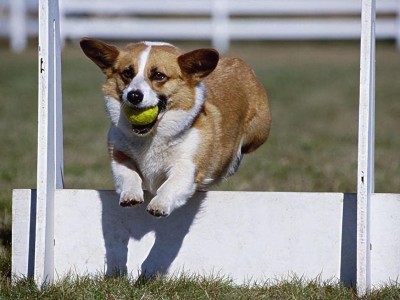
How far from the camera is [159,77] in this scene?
4191 mm

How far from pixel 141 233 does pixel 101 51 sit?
93 cm

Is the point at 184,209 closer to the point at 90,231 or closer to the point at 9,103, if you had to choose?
the point at 90,231

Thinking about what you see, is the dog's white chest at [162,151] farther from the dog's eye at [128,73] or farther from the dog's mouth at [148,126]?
the dog's eye at [128,73]

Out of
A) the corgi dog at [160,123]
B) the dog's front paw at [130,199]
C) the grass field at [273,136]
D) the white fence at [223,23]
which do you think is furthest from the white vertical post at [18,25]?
the dog's front paw at [130,199]

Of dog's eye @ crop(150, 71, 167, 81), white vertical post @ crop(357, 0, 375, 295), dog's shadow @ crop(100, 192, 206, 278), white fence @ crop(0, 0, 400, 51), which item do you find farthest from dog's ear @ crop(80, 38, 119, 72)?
white fence @ crop(0, 0, 400, 51)

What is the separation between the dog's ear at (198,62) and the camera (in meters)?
4.23

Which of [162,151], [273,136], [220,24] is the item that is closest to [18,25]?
[220,24]

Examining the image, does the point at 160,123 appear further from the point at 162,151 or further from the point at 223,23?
the point at 223,23

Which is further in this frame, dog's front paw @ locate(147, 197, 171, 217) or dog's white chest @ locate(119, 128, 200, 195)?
dog's white chest @ locate(119, 128, 200, 195)

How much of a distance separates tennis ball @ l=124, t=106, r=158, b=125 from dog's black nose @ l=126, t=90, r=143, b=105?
0.40 feet

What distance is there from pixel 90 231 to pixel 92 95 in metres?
10.0

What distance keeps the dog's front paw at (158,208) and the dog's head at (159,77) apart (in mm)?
397

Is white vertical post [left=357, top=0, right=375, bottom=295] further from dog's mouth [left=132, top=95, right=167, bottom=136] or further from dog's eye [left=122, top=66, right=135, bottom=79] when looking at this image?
dog's eye [left=122, top=66, right=135, bottom=79]

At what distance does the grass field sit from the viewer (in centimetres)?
411
